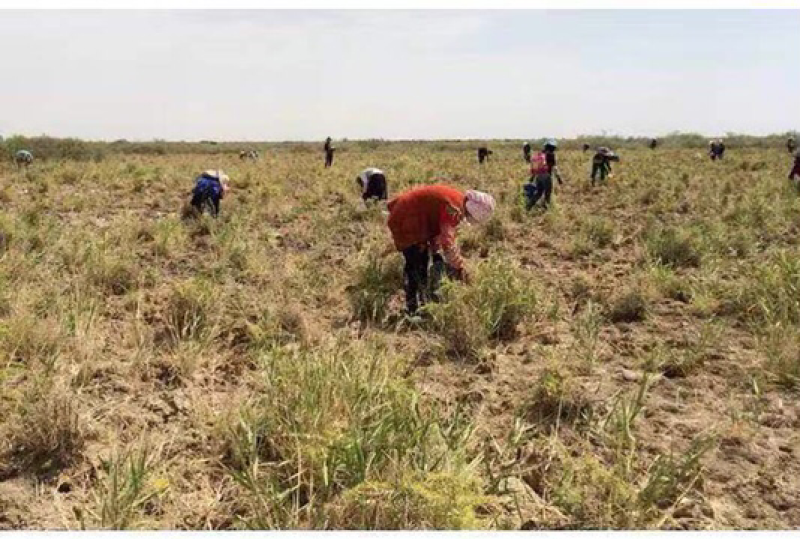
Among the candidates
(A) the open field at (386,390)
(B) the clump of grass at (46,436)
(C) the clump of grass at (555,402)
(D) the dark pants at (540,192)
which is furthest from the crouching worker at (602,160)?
(B) the clump of grass at (46,436)

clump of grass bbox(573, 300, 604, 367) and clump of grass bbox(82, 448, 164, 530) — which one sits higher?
clump of grass bbox(573, 300, 604, 367)

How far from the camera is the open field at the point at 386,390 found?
8.64ft

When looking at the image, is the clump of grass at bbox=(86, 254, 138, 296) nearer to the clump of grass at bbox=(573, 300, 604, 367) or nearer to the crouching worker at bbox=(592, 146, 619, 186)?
the clump of grass at bbox=(573, 300, 604, 367)

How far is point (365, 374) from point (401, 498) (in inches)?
42.9

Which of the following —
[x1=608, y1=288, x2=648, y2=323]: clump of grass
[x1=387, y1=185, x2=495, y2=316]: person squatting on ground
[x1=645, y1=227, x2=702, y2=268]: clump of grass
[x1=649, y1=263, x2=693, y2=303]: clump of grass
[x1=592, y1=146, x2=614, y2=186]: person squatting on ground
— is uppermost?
[x1=592, y1=146, x2=614, y2=186]: person squatting on ground

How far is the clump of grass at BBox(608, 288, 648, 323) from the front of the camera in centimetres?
552

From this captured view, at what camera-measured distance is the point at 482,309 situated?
4.88 metres

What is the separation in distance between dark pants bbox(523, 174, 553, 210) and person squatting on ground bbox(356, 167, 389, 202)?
104 inches

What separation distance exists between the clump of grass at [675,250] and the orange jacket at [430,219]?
3.13 m

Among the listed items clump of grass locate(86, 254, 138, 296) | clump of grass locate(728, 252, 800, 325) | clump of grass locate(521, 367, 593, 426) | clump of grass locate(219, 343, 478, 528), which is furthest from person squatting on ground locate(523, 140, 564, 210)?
clump of grass locate(219, 343, 478, 528)

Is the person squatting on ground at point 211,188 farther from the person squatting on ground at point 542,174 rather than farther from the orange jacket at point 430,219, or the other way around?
the person squatting on ground at point 542,174

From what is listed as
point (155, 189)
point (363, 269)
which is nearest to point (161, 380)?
point (363, 269)

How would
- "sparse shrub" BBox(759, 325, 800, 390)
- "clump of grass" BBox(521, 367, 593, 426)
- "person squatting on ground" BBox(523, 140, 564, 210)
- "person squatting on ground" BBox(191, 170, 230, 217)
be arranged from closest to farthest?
"clump of grass" BBox(521, 367, 593, 426)
"sparse shrub" BBox(759, 325, 800, 390)
"person squatting on ground" BBox(191, 170, 230, 217)
"person squatting on ground" BBox(523, 140, 564, 210)

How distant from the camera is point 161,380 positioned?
3943 millimetres
